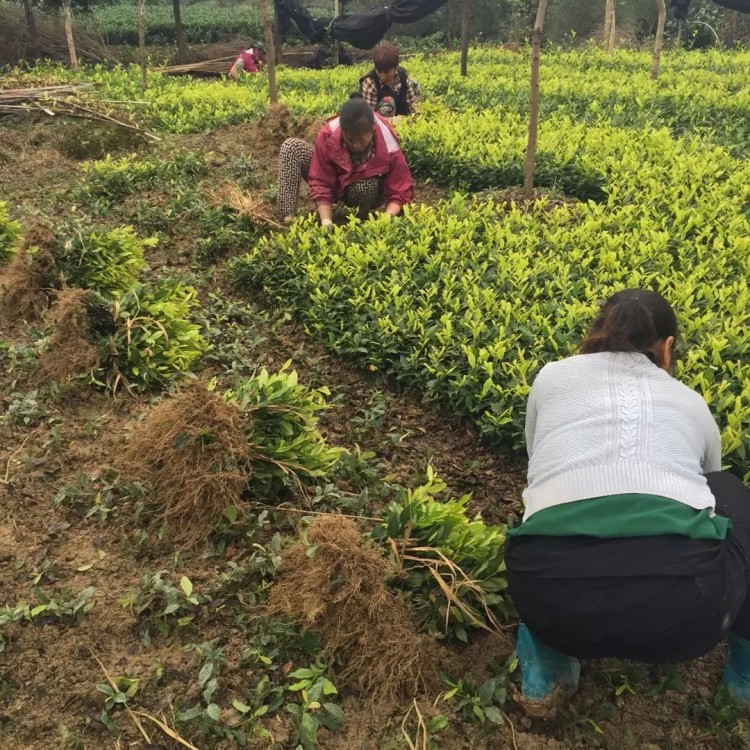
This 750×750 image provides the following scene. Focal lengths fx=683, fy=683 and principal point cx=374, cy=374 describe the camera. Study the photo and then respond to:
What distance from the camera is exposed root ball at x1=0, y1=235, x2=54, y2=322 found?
386 cm

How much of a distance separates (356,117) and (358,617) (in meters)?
3.41

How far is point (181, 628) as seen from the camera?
7.36 feet

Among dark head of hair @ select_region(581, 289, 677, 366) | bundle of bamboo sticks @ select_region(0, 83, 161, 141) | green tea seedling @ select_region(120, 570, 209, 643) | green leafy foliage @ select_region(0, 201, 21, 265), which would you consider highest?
bundle of bamboo sticks @ select_region(0, 83, 161, 141)

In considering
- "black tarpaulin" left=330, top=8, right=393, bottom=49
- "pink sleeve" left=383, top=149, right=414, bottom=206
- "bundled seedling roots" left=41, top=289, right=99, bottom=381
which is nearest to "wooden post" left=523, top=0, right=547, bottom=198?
"pink sleeve" left=383, top=149, right=414, bottom=206

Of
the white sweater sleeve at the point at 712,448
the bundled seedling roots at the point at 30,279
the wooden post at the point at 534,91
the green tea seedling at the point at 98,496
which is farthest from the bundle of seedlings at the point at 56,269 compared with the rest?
the white sweater sleeve at the point at 712,448

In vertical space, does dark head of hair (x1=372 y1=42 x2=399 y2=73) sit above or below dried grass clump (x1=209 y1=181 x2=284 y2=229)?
above

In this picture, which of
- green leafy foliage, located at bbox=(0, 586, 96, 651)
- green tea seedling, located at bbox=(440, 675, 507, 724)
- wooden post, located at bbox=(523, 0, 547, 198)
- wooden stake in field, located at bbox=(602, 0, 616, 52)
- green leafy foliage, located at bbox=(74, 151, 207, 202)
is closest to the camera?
green tea seedling, located at bbox=(440, 675, 507, 724)

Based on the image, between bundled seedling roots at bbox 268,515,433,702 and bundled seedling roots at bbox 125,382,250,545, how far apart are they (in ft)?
1.62

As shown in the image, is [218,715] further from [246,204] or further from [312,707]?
[246,204]

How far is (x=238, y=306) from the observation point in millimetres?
4402

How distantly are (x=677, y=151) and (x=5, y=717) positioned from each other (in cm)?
608

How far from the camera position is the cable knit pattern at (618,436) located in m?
1.84

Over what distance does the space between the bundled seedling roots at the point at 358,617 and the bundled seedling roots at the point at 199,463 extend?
0.49 meters

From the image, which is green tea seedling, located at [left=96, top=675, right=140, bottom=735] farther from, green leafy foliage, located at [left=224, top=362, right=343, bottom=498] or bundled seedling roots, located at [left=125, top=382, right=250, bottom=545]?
green leafy foliage, located at [left=224, top=362, right=343, bottom=498]
